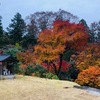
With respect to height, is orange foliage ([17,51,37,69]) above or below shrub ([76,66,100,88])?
above

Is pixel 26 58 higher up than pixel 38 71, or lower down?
higher up

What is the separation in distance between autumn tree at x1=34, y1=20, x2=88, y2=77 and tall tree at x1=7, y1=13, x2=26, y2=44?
17.4m

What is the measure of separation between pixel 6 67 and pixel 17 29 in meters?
24.7

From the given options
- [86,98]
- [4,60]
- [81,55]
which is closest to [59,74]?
[81,55]

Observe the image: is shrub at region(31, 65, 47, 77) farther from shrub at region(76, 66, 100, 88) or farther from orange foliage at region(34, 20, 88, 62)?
shrub at region(76, 66, 100, 88)

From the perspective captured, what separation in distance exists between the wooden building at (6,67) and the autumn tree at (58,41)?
5451 millimetres

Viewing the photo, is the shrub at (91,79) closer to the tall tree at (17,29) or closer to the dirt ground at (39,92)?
the dirt ground at (39,92)

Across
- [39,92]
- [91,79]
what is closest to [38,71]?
[91,79]

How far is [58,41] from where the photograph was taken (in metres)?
31.0

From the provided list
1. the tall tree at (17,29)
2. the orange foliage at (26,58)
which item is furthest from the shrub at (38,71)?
the tall tree at (17,29)

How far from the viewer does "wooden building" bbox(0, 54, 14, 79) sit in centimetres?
2461

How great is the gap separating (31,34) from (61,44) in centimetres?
1909

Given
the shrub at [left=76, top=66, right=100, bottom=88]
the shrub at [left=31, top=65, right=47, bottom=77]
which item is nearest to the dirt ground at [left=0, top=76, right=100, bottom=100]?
the shrub at [left=76, top=66, right=100, bottom=88]

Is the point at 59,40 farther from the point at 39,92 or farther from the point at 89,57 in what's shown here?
the point at 39,92
